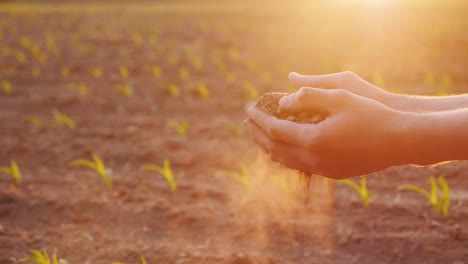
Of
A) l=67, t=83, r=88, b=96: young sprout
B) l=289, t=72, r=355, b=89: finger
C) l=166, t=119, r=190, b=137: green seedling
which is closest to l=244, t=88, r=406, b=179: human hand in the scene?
l=289, t=72, r=355, b=89: finger

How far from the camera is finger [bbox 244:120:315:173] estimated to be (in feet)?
5.87

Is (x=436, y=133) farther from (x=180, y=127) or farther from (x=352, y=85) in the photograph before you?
(x=180, y=127)

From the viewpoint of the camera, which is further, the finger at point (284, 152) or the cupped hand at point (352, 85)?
the cupped hand at point (352, 85)

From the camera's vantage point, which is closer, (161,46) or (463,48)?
(463,48)

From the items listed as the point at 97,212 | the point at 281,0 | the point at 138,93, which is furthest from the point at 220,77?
the point at 281,0

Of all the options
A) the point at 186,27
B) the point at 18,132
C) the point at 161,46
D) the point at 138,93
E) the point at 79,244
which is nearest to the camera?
the point at 79,244

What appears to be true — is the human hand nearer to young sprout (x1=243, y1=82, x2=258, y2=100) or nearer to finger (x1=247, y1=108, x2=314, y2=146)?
finger (x1=247, y1=108, x2=314, y2=146)

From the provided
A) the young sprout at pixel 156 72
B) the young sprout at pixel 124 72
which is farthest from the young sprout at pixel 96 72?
the young sprout at pixel 156 72

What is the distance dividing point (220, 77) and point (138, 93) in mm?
1200

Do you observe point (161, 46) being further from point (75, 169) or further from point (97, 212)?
point (97, 212)

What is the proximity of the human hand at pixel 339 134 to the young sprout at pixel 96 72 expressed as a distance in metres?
5.26

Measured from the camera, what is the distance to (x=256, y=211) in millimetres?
3045

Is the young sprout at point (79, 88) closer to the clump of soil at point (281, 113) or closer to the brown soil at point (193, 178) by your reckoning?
the brown soil at point (193, 178)

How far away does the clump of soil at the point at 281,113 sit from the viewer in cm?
178
